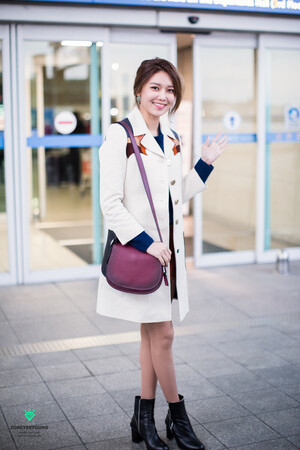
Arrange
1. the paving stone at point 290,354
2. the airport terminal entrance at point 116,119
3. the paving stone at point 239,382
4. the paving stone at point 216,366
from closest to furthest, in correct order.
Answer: the paving stone at point 239,382 < the paving stone at point 216,366 < the paving stone at point 290,354 < the airport terminal entrance at point 116,119

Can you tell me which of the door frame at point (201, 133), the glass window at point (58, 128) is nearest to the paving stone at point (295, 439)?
the glass window at point (58, 128)

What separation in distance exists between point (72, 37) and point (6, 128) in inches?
49.5

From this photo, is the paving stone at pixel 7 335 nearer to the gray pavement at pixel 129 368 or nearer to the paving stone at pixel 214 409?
the gray pavement at pixel 129 368

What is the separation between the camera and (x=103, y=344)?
5.76m

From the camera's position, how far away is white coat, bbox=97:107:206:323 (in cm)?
364

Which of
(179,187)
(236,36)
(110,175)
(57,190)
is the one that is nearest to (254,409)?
(179,187)

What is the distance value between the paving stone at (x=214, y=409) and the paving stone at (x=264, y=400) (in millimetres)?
67

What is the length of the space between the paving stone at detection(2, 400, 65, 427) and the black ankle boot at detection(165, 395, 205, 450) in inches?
30.6

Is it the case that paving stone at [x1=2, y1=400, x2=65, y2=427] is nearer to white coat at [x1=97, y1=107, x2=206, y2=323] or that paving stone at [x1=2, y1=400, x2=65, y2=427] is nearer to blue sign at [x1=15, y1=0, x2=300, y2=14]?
white coat at [x1=97, y1=107, x2=206, y2=323]

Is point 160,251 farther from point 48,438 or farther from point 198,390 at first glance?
point 198,390

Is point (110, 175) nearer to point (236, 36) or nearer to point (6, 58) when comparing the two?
point (6, 58)

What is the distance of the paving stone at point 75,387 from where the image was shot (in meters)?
4.68

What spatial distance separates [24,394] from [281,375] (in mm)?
1833

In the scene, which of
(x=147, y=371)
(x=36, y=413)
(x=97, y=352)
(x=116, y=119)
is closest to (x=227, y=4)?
(x=116, y=119)
